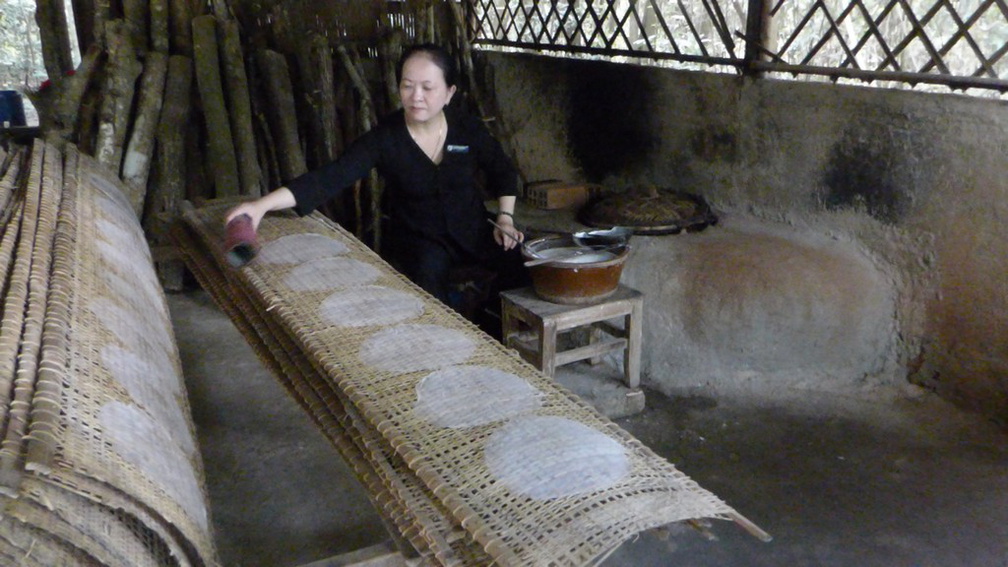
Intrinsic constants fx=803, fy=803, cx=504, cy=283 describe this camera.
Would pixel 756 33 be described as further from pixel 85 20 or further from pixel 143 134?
pixel 85 20

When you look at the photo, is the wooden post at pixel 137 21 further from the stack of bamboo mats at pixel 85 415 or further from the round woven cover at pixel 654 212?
the round woven cover at pixel 654 212

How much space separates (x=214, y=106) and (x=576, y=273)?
2.20 meters

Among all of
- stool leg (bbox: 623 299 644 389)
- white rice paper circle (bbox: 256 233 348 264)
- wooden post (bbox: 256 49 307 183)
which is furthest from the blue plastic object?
stool leg (bbox: 623 299 644 389)

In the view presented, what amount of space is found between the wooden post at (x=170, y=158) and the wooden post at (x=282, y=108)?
376 mm

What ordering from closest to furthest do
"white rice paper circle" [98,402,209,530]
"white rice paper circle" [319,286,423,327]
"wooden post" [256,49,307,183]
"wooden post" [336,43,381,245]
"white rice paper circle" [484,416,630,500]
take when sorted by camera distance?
"white rice paper circle" [98,402,209,530] < "white rice paper circle" [484,416,630,500] < "white rice paper circle" [319,286,423,327] < "wooden post" [256,49,307,183] < "wooden post" [336,43,381,245]

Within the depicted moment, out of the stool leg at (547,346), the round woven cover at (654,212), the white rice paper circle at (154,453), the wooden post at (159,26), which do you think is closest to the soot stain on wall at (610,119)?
Answer: the round woven cover at (654,212)

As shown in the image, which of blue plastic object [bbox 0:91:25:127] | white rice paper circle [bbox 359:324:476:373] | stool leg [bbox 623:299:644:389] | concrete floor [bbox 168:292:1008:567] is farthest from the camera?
blue plastic object [bbox 0:91:25:127]

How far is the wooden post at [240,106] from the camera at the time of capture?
159 inches

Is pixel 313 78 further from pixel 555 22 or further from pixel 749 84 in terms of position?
pixel 749 84

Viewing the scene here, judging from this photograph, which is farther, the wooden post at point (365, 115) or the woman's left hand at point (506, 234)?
the wooden post at point (365, 115)

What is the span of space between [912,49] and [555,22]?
2.05 metres

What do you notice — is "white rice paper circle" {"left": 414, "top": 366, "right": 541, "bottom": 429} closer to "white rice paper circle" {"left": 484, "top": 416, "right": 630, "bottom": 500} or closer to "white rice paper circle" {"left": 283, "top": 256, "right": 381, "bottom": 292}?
"white rice paper circle" {"left": 484, "top": 416, "right": 630, "bottom": 500}

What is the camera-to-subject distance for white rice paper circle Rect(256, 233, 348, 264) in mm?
2322

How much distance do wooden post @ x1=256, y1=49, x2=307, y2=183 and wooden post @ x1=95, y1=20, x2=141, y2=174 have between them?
0.64 meters
